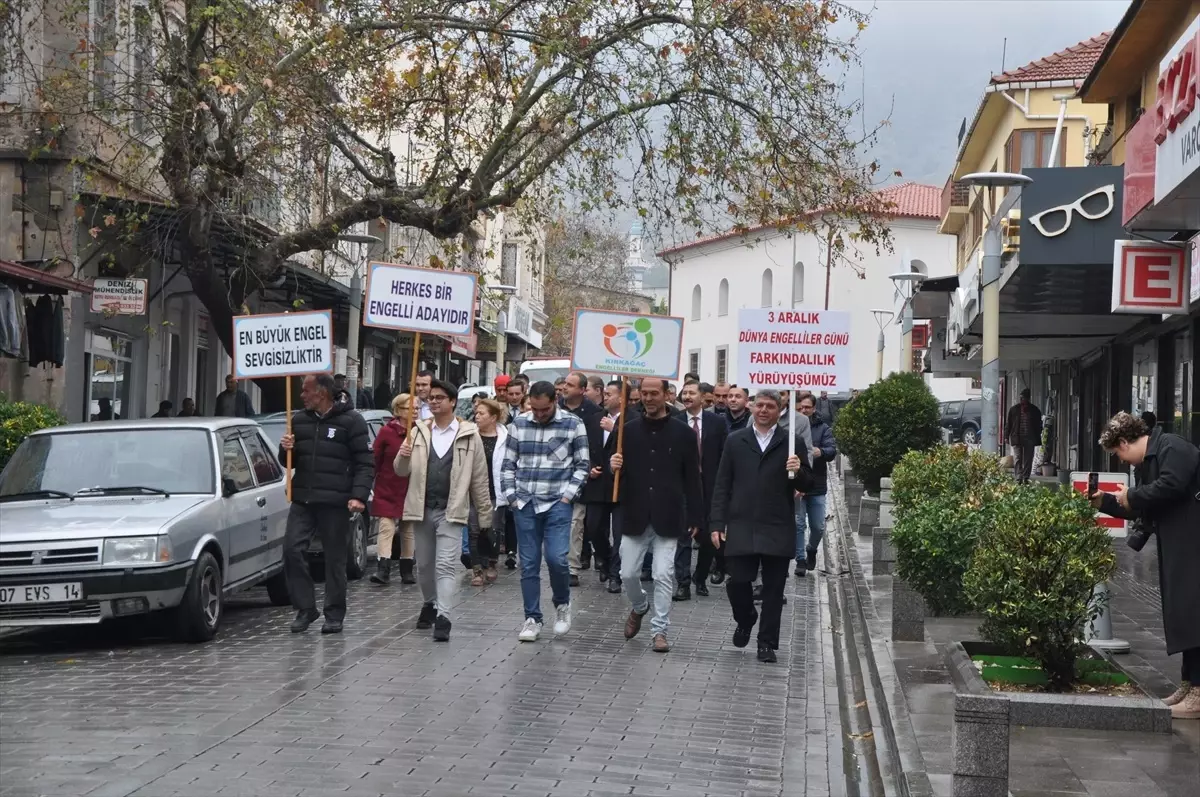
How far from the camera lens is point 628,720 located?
28.0 ft

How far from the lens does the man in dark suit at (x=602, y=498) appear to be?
14102 millimetres

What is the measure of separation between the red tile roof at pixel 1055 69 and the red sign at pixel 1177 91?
84.9 ft

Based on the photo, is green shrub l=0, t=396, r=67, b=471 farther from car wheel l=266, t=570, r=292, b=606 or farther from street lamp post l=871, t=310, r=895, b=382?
street lamp post l=871, t=310, r=895, b=382

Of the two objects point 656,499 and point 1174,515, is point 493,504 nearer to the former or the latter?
point 656,499

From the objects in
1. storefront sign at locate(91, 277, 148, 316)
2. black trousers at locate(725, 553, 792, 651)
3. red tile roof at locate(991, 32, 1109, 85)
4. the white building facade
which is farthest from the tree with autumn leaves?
the white building facade

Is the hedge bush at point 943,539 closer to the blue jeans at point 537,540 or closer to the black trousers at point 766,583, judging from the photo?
the black trousers at point 766,583

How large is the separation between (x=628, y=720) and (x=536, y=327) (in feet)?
189

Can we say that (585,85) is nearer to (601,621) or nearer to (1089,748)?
(601,621)

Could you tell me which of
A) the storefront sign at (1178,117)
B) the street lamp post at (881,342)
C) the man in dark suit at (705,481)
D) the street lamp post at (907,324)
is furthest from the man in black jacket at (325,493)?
the street lamp post at (907,324)

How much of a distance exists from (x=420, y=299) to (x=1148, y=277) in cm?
697

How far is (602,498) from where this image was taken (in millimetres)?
14078

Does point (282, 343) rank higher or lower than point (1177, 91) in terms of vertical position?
lower

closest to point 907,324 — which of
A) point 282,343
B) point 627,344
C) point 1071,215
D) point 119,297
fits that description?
point 1071,215

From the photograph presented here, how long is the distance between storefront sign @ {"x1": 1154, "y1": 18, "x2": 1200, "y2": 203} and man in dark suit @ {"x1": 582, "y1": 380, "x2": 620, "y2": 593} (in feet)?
16.3
